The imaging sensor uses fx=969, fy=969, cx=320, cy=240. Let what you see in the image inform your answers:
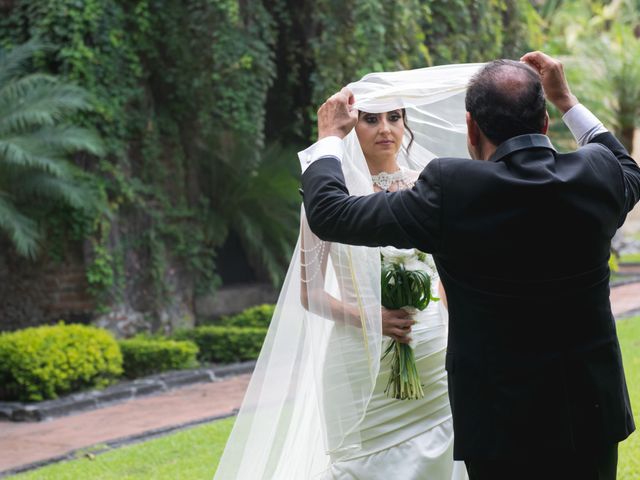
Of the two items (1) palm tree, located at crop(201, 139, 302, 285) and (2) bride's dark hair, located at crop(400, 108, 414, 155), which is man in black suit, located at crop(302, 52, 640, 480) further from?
(1) palm tree, located at crop(201, 139, 302, 285)

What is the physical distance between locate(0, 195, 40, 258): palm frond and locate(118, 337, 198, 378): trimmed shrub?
156 centimetres

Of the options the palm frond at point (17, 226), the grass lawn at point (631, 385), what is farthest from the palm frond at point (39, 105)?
the grass lawn at point (631, 385)

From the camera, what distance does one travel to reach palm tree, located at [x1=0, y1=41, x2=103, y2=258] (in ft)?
31.6

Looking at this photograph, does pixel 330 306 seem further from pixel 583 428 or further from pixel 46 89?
pixel 46 89

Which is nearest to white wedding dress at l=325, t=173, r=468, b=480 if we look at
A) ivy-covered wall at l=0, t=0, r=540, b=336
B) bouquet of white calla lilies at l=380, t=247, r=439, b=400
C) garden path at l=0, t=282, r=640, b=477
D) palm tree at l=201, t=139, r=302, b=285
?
bouquet of white calla lilies at l=380, t=247, r=439, b=400

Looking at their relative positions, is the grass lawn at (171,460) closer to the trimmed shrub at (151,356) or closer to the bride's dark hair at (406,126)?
the bride's dark hair at (406,126)

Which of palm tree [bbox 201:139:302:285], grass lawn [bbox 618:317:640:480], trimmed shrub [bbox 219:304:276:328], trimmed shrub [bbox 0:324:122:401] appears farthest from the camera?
palm tree [bbox 201:139:302:285]

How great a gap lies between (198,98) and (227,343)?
3060 mm

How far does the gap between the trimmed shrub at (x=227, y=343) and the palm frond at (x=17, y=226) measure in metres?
2.51

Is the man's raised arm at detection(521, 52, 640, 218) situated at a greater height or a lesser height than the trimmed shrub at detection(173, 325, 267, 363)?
greater

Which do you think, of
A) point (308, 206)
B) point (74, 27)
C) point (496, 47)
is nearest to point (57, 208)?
point (74, 27)

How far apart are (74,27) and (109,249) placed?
2573 mm

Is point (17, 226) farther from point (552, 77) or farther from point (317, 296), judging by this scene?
point (552, 77)

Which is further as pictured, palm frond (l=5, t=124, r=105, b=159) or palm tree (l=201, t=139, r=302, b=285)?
palm tree (l=201, t=139, r=302, b=285)
